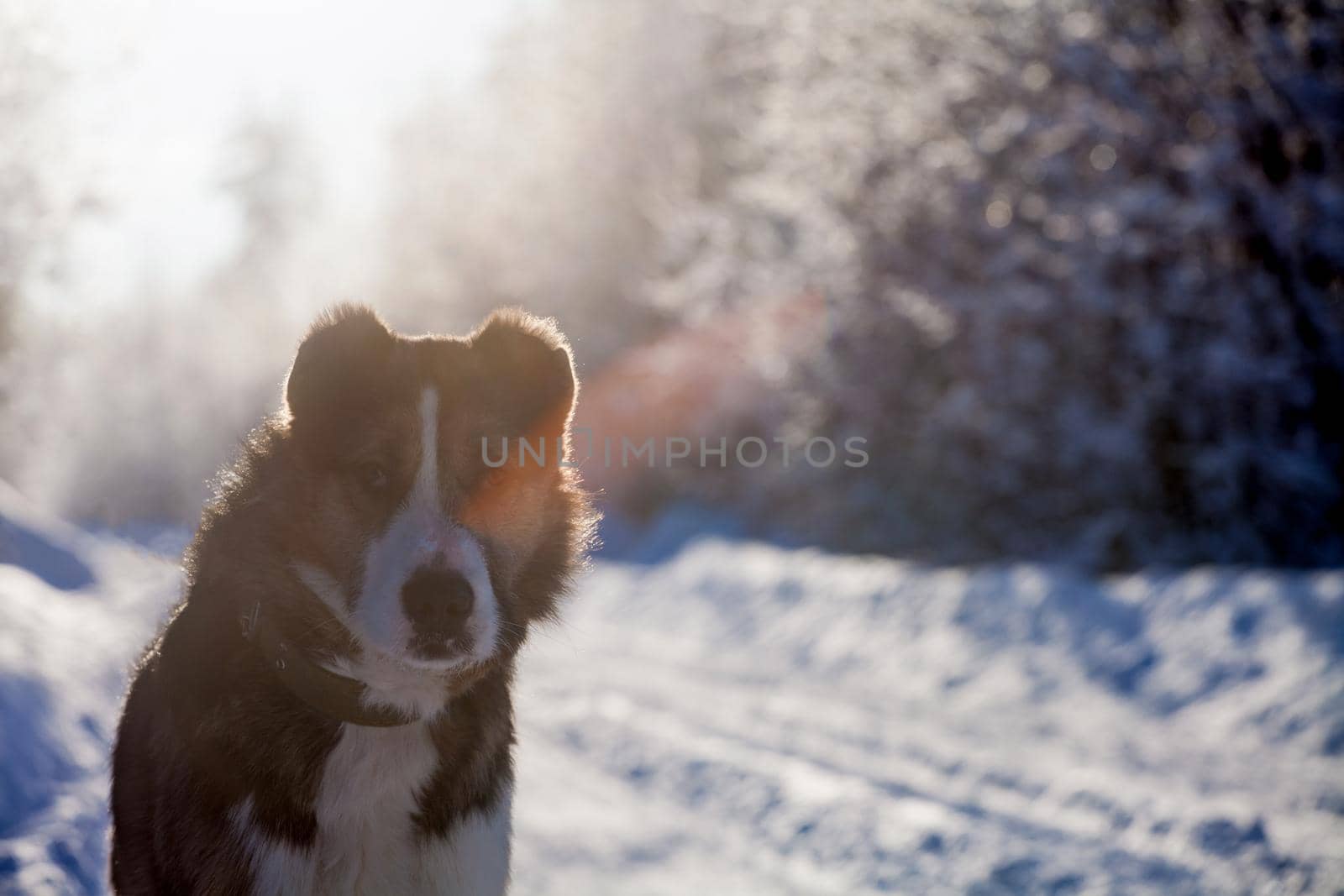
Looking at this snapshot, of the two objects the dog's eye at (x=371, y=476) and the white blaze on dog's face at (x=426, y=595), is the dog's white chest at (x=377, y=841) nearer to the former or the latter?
the white blaze on dog's face at (x=426, y=595)

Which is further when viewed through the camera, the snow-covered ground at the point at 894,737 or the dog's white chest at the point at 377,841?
the snow-covered ground at the point at 894,737

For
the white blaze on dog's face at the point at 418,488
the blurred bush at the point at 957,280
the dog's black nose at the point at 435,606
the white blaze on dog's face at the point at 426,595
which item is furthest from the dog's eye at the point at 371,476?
the blurred bush at the point at 957,280

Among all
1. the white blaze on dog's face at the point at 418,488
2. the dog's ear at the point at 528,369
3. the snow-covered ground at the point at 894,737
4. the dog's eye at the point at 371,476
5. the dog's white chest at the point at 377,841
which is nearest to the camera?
the dog's white chest at the point at 377,841

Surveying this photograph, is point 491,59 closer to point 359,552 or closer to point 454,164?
point 454,164

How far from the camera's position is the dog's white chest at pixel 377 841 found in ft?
9.36

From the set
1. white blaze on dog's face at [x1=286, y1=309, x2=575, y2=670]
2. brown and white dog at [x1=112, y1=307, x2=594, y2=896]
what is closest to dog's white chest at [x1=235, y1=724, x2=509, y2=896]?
brown and white dog at [x1=112, y1=307, x2=594, y2=896]

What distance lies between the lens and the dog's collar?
3.02 metres

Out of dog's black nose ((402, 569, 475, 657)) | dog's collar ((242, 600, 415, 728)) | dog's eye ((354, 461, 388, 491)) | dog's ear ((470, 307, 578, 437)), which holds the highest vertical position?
dog's ear ((470, 307, 578, 437))

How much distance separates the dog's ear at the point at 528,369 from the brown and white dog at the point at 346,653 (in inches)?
3.2

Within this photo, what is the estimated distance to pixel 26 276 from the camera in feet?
21.7

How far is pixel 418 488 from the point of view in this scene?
10.4 ft

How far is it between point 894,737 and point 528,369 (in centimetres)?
564

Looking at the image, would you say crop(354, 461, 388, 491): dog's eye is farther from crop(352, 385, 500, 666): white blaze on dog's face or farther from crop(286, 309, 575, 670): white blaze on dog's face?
crop(352, 385, 500, 666): white blaze on dog's face

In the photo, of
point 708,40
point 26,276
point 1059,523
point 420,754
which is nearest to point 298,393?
point 420,754
